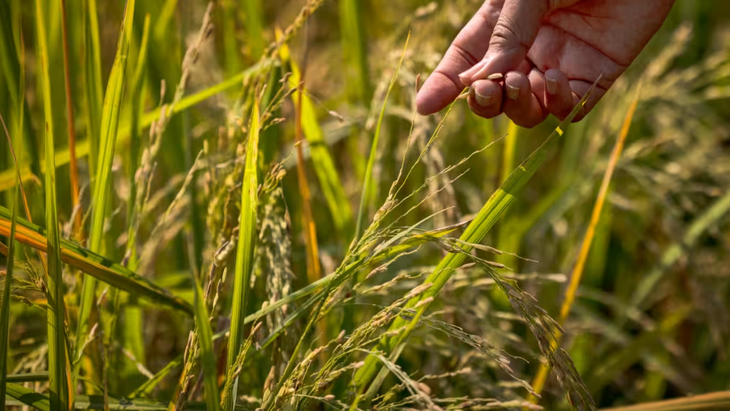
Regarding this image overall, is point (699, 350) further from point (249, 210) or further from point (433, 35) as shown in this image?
point (249, 210)

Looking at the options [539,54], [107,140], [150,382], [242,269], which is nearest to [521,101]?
[539,54]

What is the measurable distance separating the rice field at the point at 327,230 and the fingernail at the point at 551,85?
30 millimetres

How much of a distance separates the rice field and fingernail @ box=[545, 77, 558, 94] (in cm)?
3

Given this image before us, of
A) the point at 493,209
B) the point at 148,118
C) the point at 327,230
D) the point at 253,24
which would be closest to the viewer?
the point at 493,209

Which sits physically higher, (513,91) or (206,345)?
(513,91)

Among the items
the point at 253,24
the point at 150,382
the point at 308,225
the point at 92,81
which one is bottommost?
the point at 150,382

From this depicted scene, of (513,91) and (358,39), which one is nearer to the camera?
(513,91)

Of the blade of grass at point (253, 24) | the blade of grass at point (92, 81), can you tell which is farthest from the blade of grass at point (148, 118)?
the blade of grass at point (253, 24)

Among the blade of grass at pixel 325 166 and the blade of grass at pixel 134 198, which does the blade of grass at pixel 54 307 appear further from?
the blade of grass at pixel 325 166

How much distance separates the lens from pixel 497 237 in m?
1.36

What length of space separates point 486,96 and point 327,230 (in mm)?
888

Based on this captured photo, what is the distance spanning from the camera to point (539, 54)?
0.76m

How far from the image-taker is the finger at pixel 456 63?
70 cm

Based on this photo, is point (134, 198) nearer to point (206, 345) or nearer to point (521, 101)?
point (206, 345)
